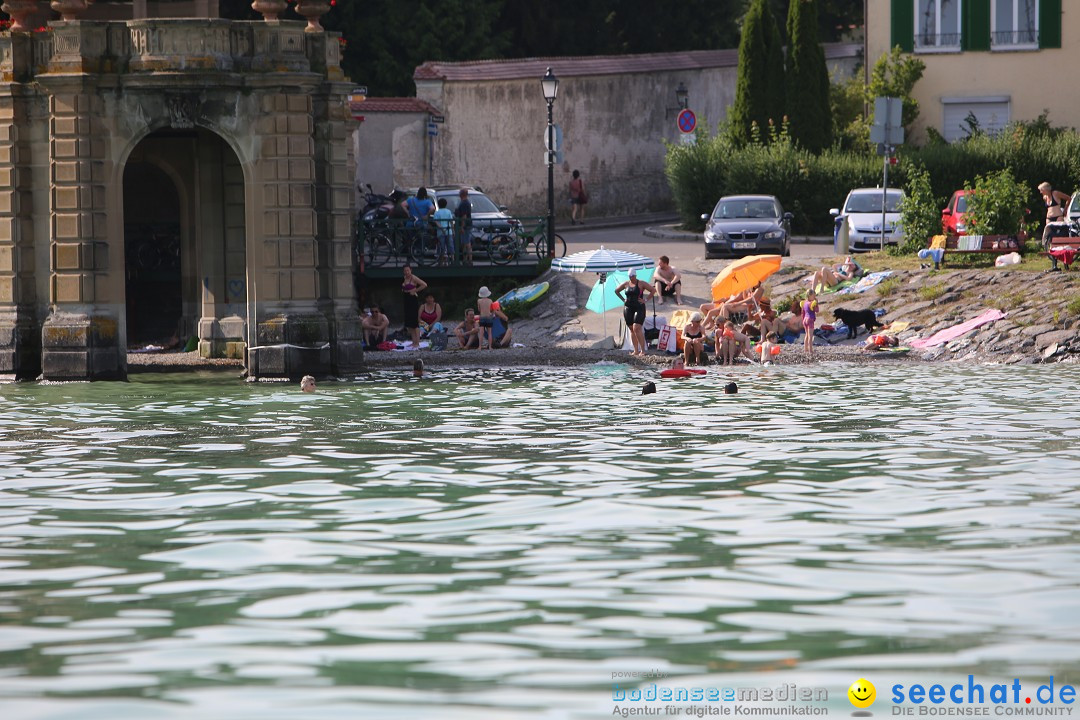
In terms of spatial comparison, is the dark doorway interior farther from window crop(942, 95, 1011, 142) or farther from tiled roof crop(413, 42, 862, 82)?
window crop(942, 95, 1011, 142)

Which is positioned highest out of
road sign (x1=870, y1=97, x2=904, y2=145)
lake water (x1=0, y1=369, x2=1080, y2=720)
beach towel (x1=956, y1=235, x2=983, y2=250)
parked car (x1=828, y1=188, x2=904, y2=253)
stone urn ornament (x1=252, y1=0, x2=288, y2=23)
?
stone urn ornament (x1=252, y1=0, x2=288, y2=23)

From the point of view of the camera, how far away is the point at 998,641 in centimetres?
973

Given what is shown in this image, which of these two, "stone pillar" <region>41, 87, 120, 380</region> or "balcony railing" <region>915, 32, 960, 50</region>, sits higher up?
"balcony railing" <region>915, 32, 960, 50</region>

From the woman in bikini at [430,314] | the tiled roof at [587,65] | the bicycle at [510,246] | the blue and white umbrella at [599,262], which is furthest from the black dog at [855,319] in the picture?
the tiled roof at [587,65]

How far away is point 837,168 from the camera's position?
1692 inches

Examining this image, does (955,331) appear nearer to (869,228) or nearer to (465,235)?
(869,228)

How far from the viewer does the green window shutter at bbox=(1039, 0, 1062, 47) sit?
44875 mm

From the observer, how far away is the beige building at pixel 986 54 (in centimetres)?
4512

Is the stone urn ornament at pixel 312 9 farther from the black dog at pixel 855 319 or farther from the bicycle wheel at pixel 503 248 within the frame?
the black dog at pixel 855 319

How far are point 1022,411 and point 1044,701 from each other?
40.4 feet

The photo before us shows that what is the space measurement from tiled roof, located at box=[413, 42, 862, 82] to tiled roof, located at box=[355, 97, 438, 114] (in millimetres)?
1495

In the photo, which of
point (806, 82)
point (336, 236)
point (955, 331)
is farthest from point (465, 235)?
point (806, 82)

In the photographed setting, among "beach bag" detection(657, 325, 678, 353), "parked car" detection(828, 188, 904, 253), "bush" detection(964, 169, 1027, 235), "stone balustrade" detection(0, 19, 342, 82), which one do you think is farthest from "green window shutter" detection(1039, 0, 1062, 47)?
"stone balustrade" detection(0, 19, 342, 82)

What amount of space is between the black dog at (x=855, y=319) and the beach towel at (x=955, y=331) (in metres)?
1.12
